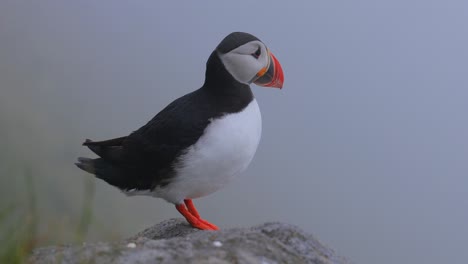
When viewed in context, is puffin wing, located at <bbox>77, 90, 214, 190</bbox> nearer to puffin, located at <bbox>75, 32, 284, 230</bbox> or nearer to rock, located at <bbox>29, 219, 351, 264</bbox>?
puffin, located at <bbox>75, 32, 284, 230</bbox>

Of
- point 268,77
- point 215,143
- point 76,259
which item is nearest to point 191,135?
point 215,143

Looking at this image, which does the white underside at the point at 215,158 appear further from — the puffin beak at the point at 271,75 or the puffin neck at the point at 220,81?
the puffin beak at the point at 271,75

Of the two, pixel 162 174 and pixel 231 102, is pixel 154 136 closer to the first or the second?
pixel 162 174

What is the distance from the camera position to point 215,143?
143 inches

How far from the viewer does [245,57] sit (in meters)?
3.88

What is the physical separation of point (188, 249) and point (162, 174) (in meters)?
1.26

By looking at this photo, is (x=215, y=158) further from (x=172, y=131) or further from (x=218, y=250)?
(x=218, y=250)

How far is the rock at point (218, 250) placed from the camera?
2430 millimetres

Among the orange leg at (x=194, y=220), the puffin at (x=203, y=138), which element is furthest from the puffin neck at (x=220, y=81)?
the orange leg at (x=194, y=220)

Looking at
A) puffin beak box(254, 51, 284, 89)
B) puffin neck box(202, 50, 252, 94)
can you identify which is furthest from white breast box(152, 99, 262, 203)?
puffin beak box(254, 51, 284, 89)

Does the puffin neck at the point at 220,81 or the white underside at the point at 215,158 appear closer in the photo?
the white underside at the point at 215,158

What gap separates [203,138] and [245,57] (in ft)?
2.15

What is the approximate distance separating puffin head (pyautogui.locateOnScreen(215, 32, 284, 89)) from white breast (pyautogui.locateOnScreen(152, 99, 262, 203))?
24 centimetres

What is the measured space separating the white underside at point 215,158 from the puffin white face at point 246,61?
0.76ft
